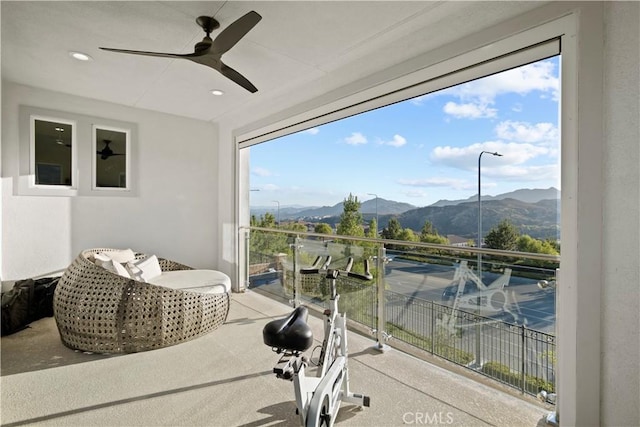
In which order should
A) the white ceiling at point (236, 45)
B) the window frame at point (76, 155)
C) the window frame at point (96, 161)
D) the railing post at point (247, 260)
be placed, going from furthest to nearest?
the railing post at point (247, 260)
the window frame at point (96, 161)
the window frame at point (76, 155)
the white ceiling at point (236, 45)

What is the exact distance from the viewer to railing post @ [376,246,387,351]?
2686 mm

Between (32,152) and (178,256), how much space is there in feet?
6.99

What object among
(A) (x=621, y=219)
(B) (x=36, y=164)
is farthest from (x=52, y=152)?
(A) (x=621, y=219)

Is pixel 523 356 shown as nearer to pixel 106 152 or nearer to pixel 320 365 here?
pixel 320 365

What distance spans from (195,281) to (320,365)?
218cm

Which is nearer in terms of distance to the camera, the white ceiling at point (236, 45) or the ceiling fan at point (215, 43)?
the ceiling fan at point (215, 43)

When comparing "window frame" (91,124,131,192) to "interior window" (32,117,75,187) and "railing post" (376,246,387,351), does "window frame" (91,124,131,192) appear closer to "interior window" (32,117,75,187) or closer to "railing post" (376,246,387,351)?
"interior window" (32,117,75,187)

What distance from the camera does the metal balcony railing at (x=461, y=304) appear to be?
1.90 meters

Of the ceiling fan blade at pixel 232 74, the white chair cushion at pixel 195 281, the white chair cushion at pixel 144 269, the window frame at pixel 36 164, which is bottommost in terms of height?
the white chair cushion at pixel 195 281

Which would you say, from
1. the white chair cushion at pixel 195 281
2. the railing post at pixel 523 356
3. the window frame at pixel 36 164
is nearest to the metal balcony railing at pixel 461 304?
the railing post at pixel 523 356

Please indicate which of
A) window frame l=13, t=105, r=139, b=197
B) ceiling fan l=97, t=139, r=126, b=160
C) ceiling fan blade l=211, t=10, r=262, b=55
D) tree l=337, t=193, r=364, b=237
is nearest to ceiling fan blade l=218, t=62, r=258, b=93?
ceiling fan blade l=211, t=10, r=262, b=55

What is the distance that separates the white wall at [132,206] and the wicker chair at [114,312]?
1349mm

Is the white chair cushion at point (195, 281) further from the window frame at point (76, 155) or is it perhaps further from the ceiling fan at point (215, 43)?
the ceiling fan at point (215, 43)

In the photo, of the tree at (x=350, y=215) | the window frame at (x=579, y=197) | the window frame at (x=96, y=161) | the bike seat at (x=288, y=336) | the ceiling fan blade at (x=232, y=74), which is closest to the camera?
the bike seat at (x=288, y=336)
